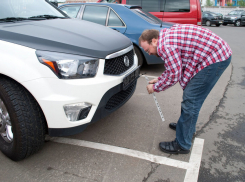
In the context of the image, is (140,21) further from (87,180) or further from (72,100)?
(87,180)

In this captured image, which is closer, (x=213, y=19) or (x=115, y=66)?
(x=115, y=66)

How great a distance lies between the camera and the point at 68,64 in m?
1.95

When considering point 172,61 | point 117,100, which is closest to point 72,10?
point 117,100

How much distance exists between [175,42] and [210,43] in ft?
1.06

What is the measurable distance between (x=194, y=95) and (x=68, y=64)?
127 cm

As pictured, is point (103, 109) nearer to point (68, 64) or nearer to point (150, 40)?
point (68, 64)

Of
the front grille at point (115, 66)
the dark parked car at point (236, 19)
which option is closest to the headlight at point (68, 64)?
the front grille at point (115, 66)

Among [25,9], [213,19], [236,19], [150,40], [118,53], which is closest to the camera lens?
[150,40]

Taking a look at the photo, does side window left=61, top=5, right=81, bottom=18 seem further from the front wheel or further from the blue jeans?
the front wheel

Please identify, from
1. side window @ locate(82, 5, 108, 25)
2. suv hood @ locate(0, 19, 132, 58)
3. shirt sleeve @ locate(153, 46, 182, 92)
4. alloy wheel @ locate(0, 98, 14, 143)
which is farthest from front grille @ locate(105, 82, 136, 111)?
side window @ locate(82, 5, 108, 25)

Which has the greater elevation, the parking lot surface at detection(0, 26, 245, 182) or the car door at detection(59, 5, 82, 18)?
the car door at detection(59, 5, 82, 18)

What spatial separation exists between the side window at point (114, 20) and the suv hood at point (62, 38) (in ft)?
8.06

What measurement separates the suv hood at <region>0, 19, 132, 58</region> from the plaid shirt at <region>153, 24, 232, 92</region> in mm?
580

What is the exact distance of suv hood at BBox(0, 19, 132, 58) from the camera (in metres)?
1.95
